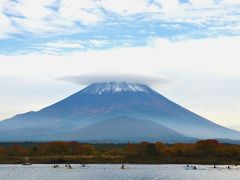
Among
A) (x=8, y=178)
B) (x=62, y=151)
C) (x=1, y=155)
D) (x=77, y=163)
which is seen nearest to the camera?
(x=8, y=178)

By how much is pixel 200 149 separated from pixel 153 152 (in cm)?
926

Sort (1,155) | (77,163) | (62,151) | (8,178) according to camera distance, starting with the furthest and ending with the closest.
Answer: (62,151) → (1,155) → (77,163) → (8,178)

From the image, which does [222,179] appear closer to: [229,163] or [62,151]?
[229,163]

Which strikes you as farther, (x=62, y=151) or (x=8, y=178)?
(x=62, y=151)

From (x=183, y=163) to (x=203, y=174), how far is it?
3134 cm

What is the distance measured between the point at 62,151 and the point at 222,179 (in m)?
59.4

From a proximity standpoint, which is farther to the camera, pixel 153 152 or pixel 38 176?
pixel 153 152

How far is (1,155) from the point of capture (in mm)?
117250

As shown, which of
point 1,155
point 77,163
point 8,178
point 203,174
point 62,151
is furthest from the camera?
point 62,151

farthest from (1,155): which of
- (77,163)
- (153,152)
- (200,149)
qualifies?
(200,149)

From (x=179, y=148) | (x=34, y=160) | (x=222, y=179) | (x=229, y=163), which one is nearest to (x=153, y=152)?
(x=179, y=148)

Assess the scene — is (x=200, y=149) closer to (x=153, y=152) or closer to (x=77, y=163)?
(x=153, y=152)

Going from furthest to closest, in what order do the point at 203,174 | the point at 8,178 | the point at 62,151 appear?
the point at 62,151
the point at 203,174
the point at 8,178

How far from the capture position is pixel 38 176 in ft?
241
